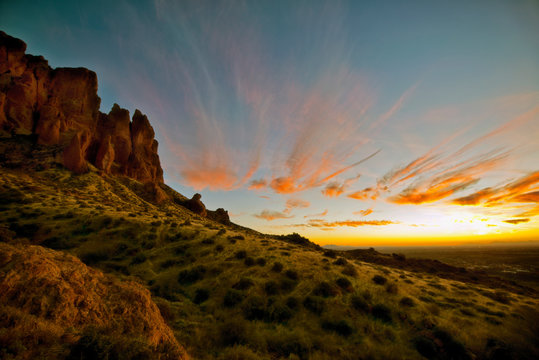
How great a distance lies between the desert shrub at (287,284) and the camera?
41.7ft

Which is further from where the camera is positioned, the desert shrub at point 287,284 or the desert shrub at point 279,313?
the desert shrub at point 287,284

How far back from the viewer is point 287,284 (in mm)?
13125

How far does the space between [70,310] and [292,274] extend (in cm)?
1204

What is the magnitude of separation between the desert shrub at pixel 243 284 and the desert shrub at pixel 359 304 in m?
6.58

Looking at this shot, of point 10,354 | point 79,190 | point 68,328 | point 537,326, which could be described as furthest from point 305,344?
point 79,190

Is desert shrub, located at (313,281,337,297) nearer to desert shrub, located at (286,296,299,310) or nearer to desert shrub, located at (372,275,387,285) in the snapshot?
desert shrub, located at (286,296,299,310)

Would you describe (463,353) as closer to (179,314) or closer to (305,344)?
(305,344)

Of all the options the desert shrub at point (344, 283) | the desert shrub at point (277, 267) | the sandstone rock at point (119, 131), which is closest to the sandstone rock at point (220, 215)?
the sandstone rock at point (119, 131)

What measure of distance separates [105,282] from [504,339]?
21150mm

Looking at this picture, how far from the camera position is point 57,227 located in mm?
19438

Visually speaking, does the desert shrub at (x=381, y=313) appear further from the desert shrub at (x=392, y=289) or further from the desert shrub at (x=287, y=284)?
the desert shrub at (x=287, y=284)

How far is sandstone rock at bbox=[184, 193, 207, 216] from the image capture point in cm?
7019

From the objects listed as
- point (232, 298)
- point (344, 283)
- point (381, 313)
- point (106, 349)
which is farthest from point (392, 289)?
point (106, 349)

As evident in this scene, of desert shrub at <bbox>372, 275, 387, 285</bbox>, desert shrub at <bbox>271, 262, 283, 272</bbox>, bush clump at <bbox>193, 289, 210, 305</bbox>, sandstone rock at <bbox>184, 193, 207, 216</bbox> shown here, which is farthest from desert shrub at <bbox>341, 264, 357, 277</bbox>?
sandstone rock at <bbox>184, 193, 207, 216</bbox>
